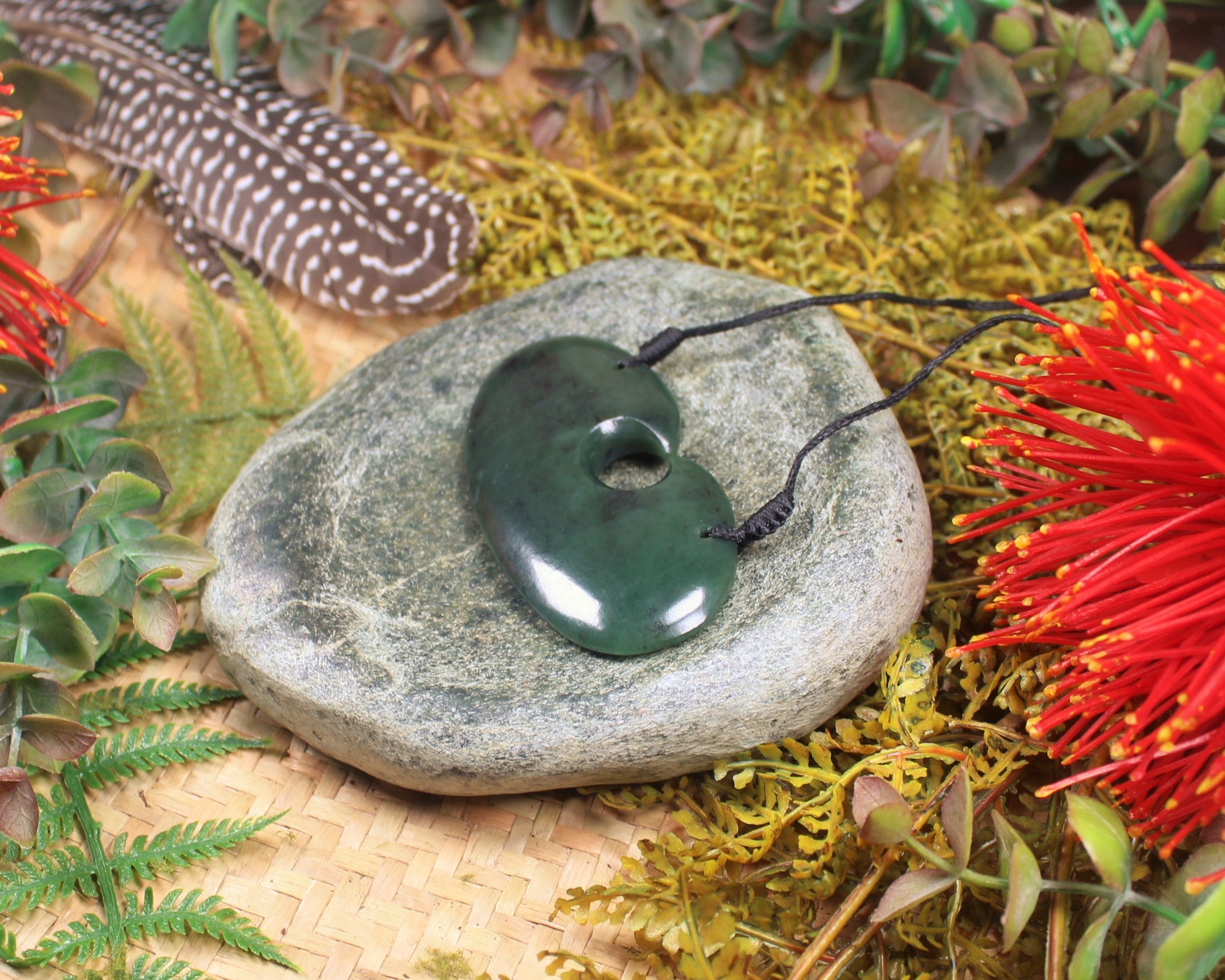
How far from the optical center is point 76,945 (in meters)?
0.96

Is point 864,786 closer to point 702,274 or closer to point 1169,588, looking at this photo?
point 1169,588

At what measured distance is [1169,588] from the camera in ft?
3.05

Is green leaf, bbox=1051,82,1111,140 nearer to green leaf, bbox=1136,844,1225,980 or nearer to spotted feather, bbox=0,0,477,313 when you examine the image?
spotted feather, bbox=0,0,477,313

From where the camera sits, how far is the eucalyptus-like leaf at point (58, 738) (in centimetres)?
100

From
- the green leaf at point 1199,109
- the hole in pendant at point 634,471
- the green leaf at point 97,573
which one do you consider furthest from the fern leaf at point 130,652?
the green leaf at point 1199,109

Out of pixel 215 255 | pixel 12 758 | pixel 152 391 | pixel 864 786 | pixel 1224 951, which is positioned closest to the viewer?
pixel 1224 951

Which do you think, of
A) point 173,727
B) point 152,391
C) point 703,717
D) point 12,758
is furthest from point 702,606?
point 152,391

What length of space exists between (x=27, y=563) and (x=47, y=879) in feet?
1.07

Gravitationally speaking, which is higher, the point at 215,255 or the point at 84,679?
the point at 215,255

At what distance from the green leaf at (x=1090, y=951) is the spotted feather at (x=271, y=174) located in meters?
1.12

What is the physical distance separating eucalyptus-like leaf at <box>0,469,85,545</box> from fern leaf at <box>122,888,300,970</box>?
411 mm

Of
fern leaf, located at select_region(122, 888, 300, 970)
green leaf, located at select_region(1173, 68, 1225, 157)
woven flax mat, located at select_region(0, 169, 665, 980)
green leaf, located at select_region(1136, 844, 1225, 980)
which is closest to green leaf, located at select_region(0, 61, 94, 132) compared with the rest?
woven flax mat, located at select_region(0, 169, 665, 980)

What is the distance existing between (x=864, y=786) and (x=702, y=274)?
2.39ft

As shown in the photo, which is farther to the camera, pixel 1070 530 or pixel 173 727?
pixel 173 727
